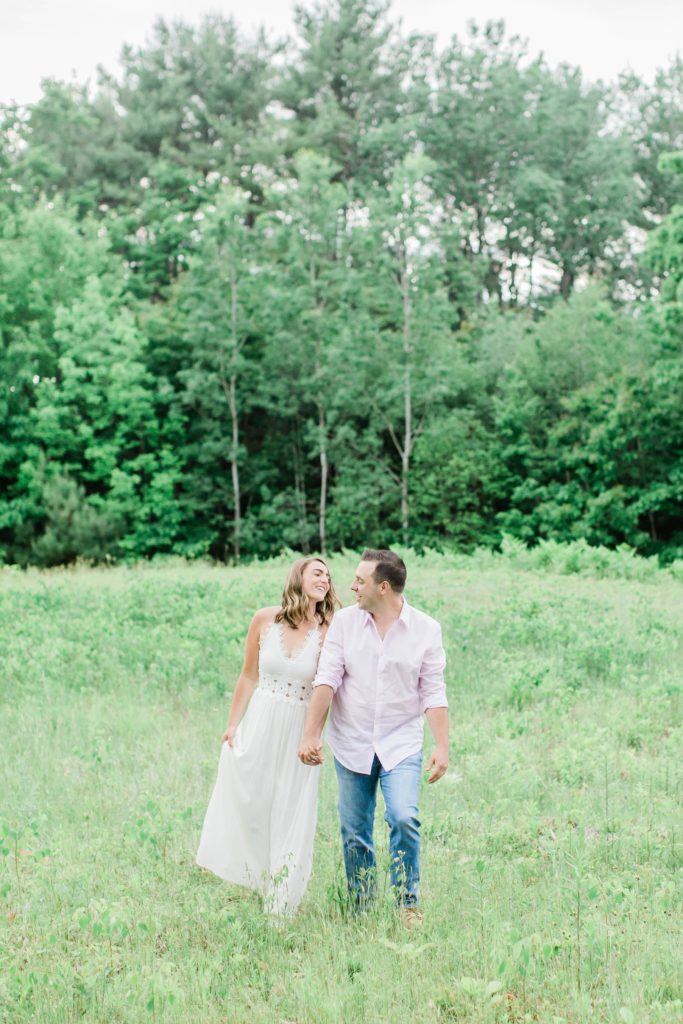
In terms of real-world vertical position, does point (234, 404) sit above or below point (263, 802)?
above

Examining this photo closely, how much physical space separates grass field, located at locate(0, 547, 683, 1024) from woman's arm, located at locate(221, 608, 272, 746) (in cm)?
98

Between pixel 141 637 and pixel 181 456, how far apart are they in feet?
81.8

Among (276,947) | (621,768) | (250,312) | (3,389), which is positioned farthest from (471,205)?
(276,947)

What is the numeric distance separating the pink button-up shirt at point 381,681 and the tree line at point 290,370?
77.3 ft

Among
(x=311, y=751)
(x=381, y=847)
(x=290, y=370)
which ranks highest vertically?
(x=290, y=370)

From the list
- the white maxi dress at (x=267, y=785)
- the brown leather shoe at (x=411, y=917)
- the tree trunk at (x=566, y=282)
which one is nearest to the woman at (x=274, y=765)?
the white maxi dress at (x=267, y=785)

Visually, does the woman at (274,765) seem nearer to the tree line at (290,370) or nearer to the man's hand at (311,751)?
the man's hand at (311,751)

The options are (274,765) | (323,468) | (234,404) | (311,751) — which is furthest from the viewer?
(234,404)

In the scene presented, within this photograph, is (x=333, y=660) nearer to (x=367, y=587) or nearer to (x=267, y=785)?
(x=367, y=587)

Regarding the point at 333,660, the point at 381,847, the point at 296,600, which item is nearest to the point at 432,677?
the point at 333,660

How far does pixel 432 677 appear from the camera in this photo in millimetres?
5141

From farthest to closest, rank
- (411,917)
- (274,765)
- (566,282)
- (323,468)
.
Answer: (566,282) → (323,468) → (274,765) → (411,917)

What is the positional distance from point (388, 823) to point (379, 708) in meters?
0.58

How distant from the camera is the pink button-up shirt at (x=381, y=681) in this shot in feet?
16.7
